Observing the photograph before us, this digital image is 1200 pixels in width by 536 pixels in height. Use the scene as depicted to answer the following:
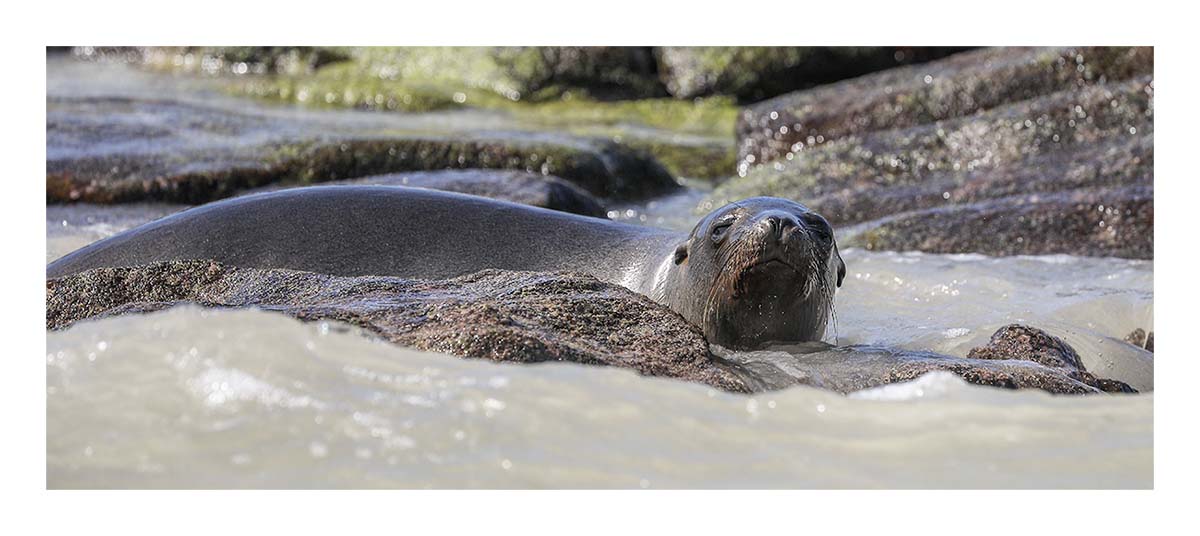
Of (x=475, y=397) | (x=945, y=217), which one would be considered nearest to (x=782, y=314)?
(x=475, y=397)

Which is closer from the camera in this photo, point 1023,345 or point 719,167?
point 1023,345

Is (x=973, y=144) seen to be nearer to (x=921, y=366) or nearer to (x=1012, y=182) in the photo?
(x=1012, y=182)

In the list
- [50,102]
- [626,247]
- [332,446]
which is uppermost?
[50,102]

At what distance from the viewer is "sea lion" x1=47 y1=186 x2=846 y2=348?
504 cm

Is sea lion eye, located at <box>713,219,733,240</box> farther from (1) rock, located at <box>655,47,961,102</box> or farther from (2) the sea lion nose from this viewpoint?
(1) rock, located at <box>655,47,961,102</box>

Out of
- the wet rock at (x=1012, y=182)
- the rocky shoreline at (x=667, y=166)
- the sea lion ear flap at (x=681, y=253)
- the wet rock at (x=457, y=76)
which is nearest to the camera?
the rocky shoreline at (x=667, y=166)

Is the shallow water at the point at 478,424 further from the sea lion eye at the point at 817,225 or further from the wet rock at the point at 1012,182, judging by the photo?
the wet rock at the point at 1012,182

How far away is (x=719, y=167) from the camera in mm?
12391

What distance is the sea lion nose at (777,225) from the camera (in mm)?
4797

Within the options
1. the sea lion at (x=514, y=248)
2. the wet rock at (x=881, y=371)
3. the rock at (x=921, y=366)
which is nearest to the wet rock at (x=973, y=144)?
the sea lion at (x=514, y=248)

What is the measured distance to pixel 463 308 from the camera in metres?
4.11

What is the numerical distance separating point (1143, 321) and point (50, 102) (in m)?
10.0

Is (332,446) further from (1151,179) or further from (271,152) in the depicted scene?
(271,152)

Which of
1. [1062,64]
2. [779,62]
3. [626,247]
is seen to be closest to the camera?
[626,247]
